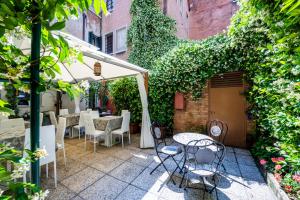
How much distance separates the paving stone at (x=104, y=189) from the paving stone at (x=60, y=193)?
0.18 metres

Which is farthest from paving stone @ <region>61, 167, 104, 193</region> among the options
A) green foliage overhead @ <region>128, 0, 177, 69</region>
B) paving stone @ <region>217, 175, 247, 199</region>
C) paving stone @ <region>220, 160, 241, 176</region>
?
green foliage overhead @ <region>128, 0, 177, 69</region>

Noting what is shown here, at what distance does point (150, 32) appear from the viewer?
7781 mm

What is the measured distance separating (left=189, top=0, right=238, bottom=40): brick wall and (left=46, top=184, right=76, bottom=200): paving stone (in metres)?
11.2

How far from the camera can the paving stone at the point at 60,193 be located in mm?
2490

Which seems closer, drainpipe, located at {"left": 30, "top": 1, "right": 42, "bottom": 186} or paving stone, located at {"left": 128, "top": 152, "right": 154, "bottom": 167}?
drainpipe, located at {"left": 30, "top": 1, "right": 42, "bottom": 186}

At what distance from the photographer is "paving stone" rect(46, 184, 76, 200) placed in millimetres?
2490

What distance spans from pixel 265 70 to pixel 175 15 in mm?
6676

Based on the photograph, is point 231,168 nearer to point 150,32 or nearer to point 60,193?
point 60,193

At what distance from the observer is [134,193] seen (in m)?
2.62

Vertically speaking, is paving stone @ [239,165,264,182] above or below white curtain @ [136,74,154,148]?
below

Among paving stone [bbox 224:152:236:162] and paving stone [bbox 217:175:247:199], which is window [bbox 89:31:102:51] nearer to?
paving stone [bbox 224:152:236:162]

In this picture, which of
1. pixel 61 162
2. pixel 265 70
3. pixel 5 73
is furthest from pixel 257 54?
pixel 61 162

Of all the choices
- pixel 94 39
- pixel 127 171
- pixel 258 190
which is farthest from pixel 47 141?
pixel 94 39

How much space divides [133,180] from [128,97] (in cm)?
407
